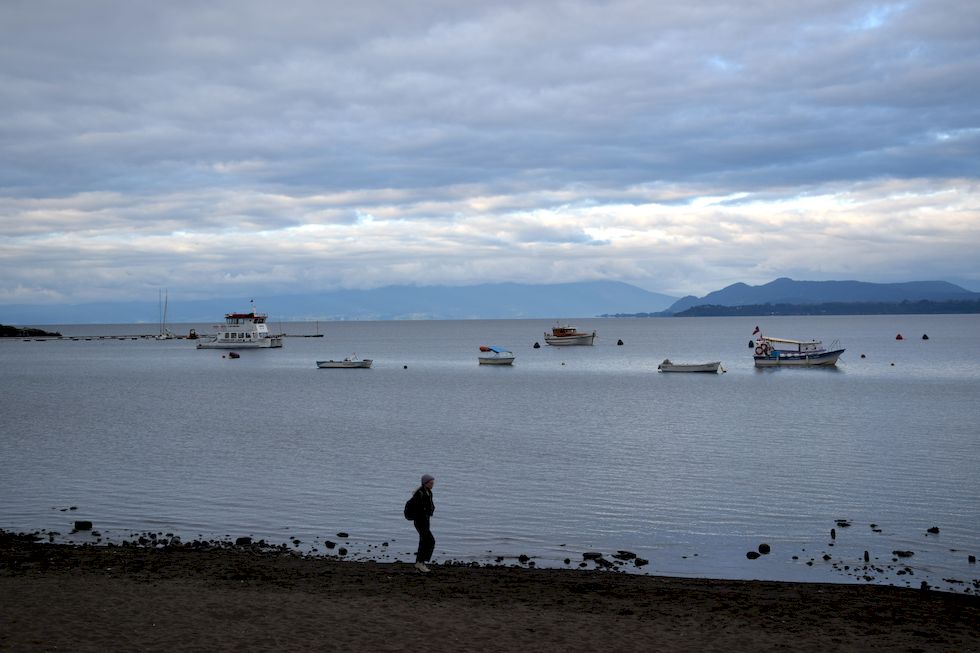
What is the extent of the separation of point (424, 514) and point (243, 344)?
14126cm

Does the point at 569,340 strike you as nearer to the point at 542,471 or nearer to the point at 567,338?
the point at 567,338

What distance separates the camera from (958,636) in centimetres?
1364

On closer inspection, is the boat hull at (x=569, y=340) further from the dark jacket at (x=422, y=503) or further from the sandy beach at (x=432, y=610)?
the dark jacket at (x=422, y=503)

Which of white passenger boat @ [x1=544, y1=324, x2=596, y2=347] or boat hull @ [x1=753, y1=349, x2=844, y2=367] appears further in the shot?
white passenger boat @ [x1=544, y1=324, x2=596, y2=347]

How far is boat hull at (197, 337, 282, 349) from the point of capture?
152500 millimetres

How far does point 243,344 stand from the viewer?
153 m

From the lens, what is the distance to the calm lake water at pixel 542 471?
71.6 ft

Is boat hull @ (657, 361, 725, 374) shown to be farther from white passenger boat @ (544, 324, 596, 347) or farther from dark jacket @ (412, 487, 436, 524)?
dark jacket @ (412, 487, 436, 524)

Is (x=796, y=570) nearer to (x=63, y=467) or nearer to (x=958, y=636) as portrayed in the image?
(x=958, y=636)

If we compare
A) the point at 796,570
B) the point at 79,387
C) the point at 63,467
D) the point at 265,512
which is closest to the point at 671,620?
the point at 796,570

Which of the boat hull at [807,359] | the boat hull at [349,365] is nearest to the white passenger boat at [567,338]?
the boat hull at [349,365]

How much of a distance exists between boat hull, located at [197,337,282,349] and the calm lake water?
80399 millimetres

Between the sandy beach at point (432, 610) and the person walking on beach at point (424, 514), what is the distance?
33 cm

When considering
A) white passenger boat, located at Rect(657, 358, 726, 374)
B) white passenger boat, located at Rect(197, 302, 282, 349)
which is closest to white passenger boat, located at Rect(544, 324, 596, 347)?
white passenger boat, located at Rect(197, 302, 282, 349)
